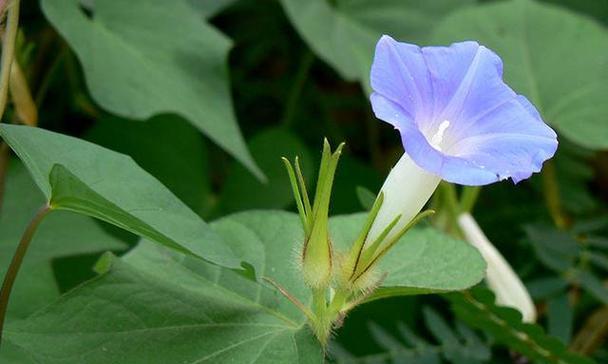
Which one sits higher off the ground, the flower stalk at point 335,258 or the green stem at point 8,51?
the green stem at point 8,51

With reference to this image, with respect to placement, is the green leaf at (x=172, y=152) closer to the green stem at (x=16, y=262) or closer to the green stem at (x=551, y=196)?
the green stem at (x=551, y=196)

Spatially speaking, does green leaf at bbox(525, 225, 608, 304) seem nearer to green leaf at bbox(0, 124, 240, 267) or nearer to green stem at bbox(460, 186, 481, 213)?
green stem at bbox(460, 186, 481, 213)

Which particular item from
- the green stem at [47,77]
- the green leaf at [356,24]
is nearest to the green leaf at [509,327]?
the green leaf at [356,24]

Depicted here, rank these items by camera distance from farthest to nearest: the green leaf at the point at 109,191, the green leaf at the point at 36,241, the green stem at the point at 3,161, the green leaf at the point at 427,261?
the green stem at the point at 3,161 < the green leaf at the point at 36,241 < the green leaf at the point at 427,261 < the green leaf at the point at 109,191

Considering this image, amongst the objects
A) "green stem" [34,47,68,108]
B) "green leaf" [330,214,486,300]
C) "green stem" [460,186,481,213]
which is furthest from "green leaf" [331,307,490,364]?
"green stem" [34,47,68,108]

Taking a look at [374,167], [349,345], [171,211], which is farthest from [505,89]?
[374,167]

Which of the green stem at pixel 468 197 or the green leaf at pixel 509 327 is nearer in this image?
the green leaf at pixel 509 327
